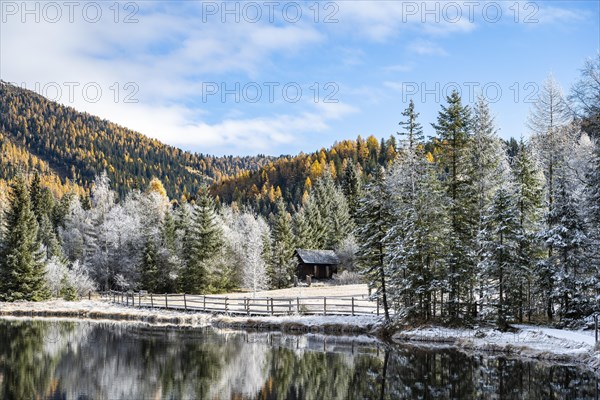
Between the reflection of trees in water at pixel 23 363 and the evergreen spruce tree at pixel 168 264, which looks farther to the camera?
the evergreen spruce tree at pixel 168 264

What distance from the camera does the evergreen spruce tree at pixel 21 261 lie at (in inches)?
1996

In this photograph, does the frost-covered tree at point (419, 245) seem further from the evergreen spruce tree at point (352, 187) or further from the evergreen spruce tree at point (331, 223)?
the evergreen spruce tree at point (352, 187)

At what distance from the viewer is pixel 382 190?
105ft

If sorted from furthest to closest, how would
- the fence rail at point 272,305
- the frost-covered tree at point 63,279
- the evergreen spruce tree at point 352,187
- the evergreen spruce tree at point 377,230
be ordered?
the evergreen spruce tree at point 352,187 → the frost-covered tree at point 63,279 → the fence rail at point 272,305 → the evergreen spruce tree at point 377,230

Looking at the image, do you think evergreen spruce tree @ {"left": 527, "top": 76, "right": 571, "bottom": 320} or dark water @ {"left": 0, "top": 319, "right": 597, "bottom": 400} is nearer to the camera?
dark water @ {"left": 0, "top": 319, "right": 597, "bottom": 400}

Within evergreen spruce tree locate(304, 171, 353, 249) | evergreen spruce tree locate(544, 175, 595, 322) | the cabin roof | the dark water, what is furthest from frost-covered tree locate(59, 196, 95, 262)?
evergreen spruce tree locate(544, 175, 595, 322)

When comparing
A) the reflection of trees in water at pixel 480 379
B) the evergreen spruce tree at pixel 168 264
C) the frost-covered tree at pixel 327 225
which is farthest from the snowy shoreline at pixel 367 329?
the frost-covered tree at pixel 327 225

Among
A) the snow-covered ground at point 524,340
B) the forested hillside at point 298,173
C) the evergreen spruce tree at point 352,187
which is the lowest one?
the snow-covered ground at point 524,340

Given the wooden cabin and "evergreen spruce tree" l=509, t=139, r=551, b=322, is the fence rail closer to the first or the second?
"evergreen spruce tree" l=509, t=139, r=551, b=322

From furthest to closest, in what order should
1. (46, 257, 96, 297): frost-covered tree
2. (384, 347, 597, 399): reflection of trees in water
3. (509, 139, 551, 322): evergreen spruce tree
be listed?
(46, 257, 96, 297): frost-covered tree < (509, 139, 551, 322): evergreen spruce tree < (384, 347, 597, 399): reflection of trees in water

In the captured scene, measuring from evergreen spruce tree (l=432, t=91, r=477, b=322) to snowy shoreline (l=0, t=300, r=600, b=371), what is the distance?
2056 millimetres

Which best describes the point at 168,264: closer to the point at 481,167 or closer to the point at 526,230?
the point at 481,167

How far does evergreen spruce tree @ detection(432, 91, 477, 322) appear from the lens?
29516 mm

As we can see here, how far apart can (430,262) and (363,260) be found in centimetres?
408
